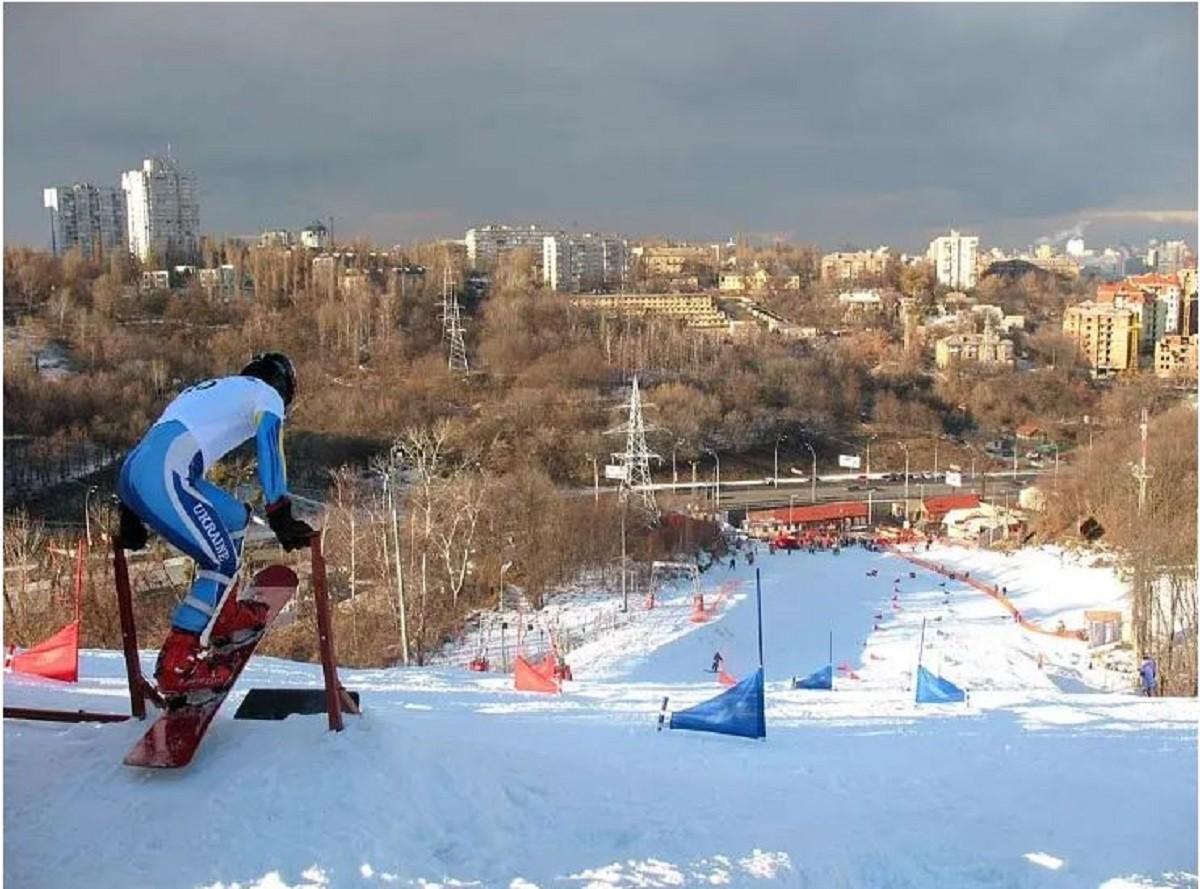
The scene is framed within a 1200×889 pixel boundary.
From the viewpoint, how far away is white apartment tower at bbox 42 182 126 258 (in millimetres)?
68750

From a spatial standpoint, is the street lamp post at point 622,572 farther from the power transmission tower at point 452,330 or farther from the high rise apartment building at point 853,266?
the high rise apartment building at point 853,266

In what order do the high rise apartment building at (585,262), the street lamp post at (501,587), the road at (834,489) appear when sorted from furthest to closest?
the high rise apartment building at (585,262), the road at (834,489), the street lamp post at (501,587)

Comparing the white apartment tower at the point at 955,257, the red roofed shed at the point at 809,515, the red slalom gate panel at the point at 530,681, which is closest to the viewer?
the red slalom gate panel at the point at 530,681

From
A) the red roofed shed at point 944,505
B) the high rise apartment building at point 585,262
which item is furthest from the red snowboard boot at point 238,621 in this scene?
the high rise apartment building at point 585,262

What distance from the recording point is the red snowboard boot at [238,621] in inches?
149

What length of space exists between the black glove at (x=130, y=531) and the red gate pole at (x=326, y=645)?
22.5 inches

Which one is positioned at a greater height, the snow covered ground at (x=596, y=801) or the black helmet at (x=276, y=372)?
the black helmet at (x=276, y=372)

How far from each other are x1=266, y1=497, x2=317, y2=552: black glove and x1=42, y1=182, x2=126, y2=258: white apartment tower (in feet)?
232

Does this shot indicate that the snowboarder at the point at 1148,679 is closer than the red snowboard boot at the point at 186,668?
No

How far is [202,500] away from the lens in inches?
140

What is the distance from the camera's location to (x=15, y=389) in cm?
3538

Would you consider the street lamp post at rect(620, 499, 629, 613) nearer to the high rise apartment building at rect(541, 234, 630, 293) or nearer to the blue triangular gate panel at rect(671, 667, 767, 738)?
the blue triangular gate panel at rect(671, 667, 767, 738)

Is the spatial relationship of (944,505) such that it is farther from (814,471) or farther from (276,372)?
(276,372)

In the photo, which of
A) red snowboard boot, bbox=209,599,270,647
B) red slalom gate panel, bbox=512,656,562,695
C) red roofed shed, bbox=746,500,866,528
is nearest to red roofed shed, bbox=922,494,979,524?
red roofed shed, bbox=746,500,866,528
